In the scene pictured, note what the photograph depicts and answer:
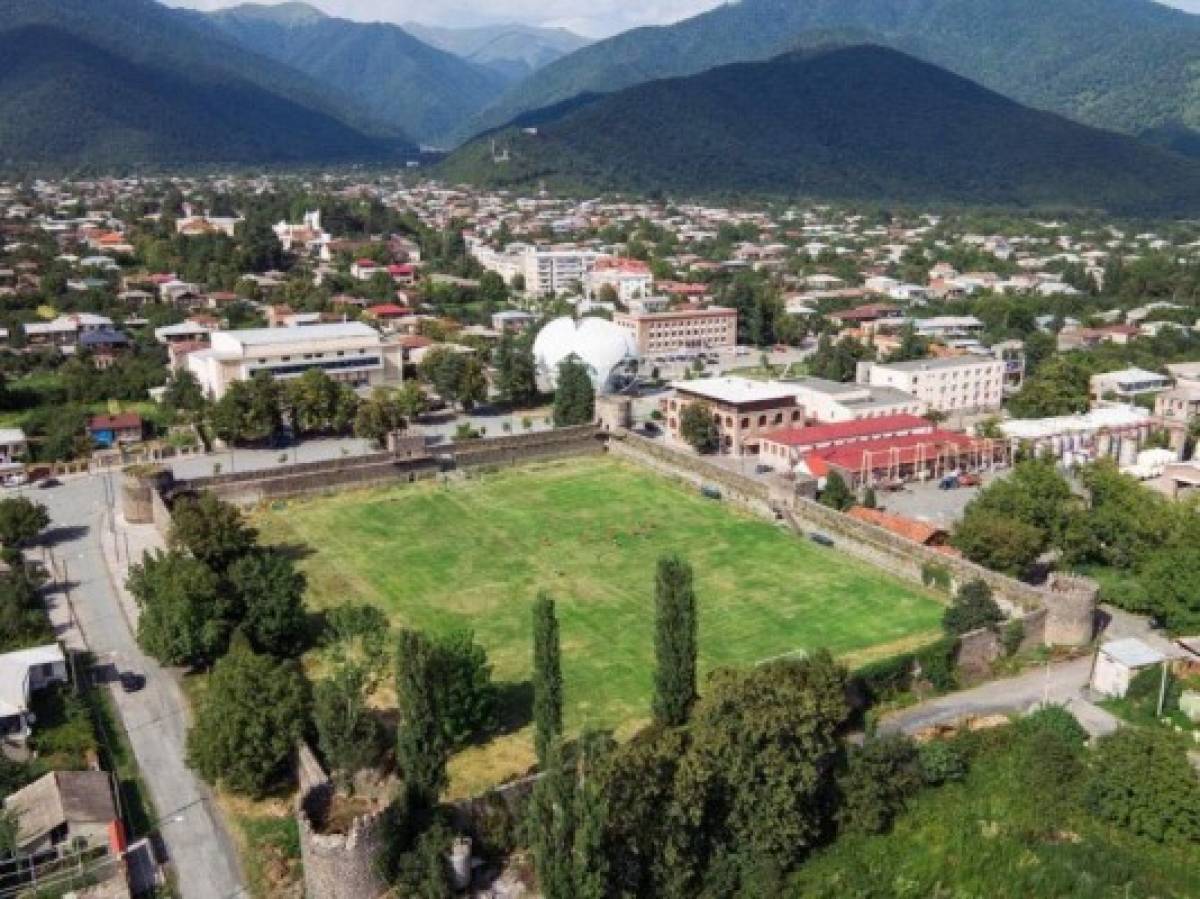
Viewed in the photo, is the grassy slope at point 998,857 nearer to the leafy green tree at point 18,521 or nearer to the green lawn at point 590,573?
the green lawn at point 590,573

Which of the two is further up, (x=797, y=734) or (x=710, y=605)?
(x=797, y=734)

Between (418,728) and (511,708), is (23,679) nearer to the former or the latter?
(511,708)

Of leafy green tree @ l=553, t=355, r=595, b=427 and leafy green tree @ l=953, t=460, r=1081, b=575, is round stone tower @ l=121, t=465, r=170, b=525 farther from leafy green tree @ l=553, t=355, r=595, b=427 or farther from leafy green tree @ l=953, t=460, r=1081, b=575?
leafy green tree @ l=953, t=460, r=1081, b=575

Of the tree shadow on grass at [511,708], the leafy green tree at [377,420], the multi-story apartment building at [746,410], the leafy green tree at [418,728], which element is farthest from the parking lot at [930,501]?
the leafy green tree at [418,728]

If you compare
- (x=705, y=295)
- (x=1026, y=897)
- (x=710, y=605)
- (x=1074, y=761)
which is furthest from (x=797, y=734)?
(x=705, y=295)

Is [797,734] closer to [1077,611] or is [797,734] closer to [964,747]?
[964,747]

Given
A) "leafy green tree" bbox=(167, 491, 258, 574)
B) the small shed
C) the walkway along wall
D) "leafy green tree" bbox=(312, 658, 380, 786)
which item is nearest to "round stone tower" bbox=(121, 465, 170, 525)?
"leafy green tree" bbox=(167, 491, 258, 574)
